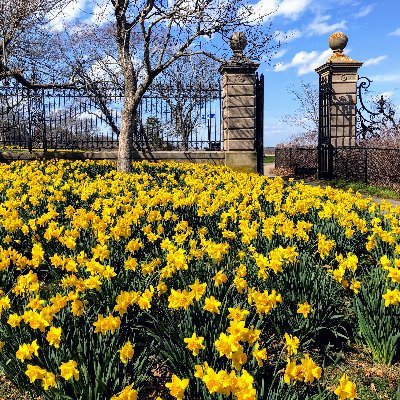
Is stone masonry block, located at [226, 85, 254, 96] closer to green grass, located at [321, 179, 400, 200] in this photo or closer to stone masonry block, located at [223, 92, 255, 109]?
stone masonry block, located at [223, 92, 255, 109]

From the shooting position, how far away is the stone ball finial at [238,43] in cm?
1357

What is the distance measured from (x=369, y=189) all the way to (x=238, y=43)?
221 inches

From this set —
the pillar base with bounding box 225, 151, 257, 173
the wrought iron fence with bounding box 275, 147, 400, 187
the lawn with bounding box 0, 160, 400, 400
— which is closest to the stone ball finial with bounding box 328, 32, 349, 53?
the wrought iron fence with bounding box 275, 147, 400, 187

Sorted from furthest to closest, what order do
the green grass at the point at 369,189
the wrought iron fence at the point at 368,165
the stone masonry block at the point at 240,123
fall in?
the stone masonry block at the point at 240,123 → the wrought iron fence at the point at 368,165 → the green grass at the point at 369,189

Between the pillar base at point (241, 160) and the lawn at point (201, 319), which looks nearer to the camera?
the lawn at point (201, 319)

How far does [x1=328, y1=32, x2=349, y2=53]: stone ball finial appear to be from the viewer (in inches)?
635

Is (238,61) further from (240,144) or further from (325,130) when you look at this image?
(325,130)

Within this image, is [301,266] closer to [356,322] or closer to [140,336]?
[356,322]

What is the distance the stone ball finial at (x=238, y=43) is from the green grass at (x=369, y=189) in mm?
4666

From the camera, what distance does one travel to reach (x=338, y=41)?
53.2ft

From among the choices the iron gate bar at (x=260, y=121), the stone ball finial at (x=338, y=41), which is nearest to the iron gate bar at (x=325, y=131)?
the stone ball finial at (x=338, y=41)

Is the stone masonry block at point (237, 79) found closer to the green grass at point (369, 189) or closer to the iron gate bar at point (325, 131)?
the iron gate bar at point (325, 131)

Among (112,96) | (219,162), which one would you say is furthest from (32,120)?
(219,162)

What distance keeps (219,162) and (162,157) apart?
180 centimetres
